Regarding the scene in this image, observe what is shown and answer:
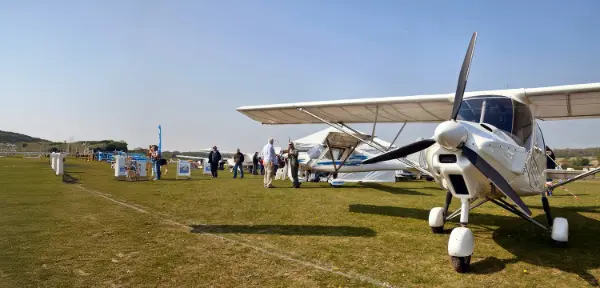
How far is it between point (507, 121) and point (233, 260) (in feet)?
15.6

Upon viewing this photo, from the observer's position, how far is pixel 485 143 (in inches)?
188

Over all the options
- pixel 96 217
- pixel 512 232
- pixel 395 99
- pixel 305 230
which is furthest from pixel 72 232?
pixel 512 232

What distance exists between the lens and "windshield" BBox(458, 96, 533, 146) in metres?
6.05

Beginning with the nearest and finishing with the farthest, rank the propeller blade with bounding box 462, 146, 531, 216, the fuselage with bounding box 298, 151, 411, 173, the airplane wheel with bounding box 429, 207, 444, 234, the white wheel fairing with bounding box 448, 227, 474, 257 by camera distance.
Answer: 1. the white wheel fairing with bounding box 448, 227, 474, 257
2. the propeller blade with bounding box 462, 146, 531, 216
3. the airplane wheel with bounding box 429, 207, 444, 234
4. the fuselage with bounding box 298, 151, 411, 173

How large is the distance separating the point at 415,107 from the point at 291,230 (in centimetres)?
472

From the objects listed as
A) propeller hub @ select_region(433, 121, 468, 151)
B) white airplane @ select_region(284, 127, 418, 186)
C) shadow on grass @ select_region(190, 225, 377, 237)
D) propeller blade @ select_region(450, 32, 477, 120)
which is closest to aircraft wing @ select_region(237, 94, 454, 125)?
propeller blade @ select_region(450, 32, 477, 120)

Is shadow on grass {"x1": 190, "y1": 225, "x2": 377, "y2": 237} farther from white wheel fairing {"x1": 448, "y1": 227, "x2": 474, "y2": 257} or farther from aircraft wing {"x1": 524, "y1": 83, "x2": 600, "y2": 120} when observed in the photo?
aircraft wing {"x1": 524, "y1": 83, "x2": 600, "y2": 120}

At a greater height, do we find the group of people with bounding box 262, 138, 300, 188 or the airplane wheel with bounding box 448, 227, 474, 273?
the group of people with bounding box 262, 138, 300, 188

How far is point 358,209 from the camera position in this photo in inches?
376

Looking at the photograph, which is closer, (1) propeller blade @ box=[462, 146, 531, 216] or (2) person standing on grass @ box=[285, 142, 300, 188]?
(1) propeller blade @ box=[462, 146, 531, 216]

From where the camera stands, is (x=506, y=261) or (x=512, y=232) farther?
(x=512, y=232)

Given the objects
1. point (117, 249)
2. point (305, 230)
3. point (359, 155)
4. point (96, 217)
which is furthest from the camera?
point (359, 155)

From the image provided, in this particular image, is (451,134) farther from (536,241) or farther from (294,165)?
(294,165)

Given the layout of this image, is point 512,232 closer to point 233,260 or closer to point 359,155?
point 233,260
